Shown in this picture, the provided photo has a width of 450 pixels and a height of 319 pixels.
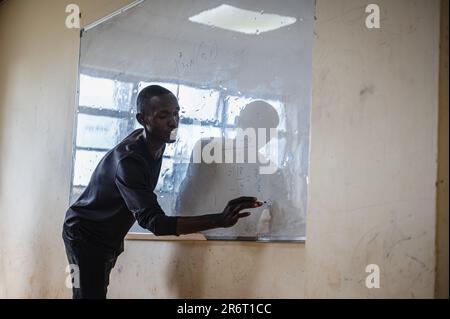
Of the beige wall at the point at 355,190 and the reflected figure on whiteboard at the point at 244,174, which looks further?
the reflected figure on whiteboard at the point at 244,174

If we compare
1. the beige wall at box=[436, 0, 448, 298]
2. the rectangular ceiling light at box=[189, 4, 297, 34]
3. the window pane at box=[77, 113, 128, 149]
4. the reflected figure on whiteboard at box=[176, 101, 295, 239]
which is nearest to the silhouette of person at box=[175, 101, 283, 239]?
the reflected figure on whiteboard at box=[176, 101, 295, 239]

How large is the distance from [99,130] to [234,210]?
1.30 meters

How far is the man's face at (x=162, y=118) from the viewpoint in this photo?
3346 millimetres

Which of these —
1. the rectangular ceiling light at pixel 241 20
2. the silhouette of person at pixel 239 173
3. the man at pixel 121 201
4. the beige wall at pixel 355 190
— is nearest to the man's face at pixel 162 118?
the man at pixel 121 201

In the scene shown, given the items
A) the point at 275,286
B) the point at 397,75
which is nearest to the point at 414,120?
the point at 397,75

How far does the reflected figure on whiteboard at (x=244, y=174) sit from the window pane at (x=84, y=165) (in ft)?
2.72

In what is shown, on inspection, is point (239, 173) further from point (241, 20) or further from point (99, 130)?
point (99, 130)

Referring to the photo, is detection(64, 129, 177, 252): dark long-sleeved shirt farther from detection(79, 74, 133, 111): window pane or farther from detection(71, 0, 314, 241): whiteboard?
detection(79, 74, 133, 111): window pane

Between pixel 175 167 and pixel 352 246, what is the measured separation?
1180mm

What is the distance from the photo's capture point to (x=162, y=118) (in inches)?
133

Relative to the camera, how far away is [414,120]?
2.27 m

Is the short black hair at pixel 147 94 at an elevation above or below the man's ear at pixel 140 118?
above

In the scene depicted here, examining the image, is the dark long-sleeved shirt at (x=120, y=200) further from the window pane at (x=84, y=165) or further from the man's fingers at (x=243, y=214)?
the man's fingers at (x=243, y=214)

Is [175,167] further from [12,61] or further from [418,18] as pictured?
[12,61]
